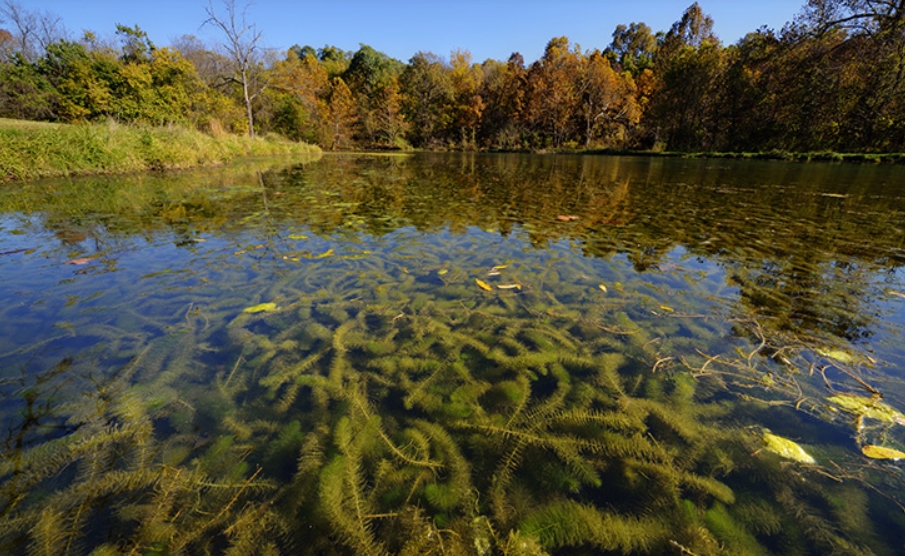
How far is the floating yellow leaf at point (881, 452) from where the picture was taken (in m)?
1.33

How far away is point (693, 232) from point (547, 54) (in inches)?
1537

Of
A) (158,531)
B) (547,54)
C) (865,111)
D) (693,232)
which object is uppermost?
(547,54)

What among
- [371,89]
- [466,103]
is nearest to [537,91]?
[466,103]

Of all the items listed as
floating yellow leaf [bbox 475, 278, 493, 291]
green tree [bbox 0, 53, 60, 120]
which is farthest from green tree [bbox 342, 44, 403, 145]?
floating yellow leaf [bbox 475, 278, 493, 291]

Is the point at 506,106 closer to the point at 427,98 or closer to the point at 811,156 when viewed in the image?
the point at 427,98

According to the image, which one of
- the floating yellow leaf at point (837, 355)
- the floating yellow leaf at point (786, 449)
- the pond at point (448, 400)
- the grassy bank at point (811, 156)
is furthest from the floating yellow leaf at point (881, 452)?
the grassy bank at point (811, 156)

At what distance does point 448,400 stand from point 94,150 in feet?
41.3

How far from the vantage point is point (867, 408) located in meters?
1.57

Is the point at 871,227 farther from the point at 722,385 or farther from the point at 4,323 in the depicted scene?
the point at 4,323

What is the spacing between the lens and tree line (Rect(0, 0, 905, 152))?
721 inches

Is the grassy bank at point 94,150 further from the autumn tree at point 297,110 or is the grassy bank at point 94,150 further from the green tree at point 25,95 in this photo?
the autumn tree at point 297,110

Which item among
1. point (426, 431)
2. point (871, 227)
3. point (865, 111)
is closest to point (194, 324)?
point (426, 431)

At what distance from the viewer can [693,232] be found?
4.59 meters

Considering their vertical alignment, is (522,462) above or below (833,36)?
below
